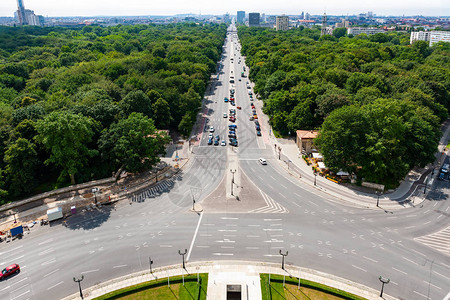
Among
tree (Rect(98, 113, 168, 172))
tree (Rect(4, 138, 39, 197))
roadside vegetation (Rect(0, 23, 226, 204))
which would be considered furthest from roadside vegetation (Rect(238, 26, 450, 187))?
tree (Rect(4, 138, 39, 197))

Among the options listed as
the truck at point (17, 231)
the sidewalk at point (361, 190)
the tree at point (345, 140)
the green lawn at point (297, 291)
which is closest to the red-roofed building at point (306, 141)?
the sidewalk at point (361, 190)

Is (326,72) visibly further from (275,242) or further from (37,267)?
(37,267)

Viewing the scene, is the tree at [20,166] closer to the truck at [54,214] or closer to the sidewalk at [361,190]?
the truck at [54,214]

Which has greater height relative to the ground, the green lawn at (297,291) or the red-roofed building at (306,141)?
the red-roofed building at (306,141)

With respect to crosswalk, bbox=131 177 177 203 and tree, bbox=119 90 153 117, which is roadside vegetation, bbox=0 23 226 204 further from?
crosswalk, bbox=131 177 177 203

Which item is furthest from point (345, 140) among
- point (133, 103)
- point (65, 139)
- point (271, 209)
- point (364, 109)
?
point (65, 139)

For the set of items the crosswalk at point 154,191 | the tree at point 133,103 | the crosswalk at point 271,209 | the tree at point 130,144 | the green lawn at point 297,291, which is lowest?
the green lawn at point 297,291

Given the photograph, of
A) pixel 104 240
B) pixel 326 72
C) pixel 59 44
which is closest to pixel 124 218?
pixel 104 240
